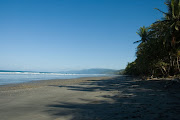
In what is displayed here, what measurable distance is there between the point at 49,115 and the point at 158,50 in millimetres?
20928

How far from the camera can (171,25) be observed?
16.8m

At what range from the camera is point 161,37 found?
20.2 m

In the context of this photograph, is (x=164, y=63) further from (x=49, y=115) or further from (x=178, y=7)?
(x=49, y=115)

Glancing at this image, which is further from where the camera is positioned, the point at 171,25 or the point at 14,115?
the point at 171,25

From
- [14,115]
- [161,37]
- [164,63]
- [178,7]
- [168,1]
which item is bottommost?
[14,115]

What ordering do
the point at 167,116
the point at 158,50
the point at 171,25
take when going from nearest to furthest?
the point at 167,116
the point at 171,25
the point at 158,50

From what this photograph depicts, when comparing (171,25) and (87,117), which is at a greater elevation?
(171,25)

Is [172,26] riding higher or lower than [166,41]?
higher

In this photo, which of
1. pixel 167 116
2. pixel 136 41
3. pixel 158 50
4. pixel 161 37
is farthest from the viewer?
pixel 136 41

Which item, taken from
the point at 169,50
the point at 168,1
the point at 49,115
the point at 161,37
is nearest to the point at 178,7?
the point at 168,1

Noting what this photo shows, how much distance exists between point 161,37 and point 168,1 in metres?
4.62

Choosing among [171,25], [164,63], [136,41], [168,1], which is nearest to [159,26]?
[171,25]

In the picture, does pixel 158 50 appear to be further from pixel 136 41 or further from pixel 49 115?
pixel 49 115

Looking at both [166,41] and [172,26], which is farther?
[166,41]
